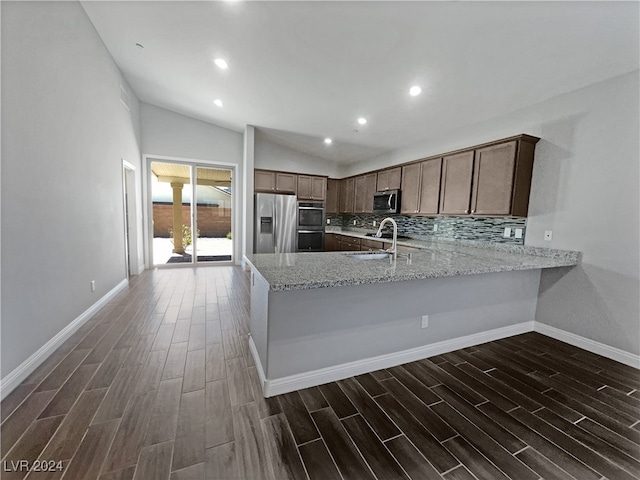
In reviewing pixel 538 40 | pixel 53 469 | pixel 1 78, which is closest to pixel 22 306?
pixel 53 469

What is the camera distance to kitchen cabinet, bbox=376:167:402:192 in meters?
4.51

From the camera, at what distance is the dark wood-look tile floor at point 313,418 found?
50.9 inches

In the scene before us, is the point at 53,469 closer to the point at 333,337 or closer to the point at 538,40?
the point at 333,337

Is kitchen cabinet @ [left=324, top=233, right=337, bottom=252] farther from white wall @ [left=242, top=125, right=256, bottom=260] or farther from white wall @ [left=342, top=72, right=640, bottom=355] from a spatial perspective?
white wall @ [left=342, top=72, right=640, bottom=355]

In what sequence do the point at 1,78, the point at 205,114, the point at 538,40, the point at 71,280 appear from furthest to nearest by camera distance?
the point at 205,114, the point at 71,280, the point at 538,40, the point at 1,78

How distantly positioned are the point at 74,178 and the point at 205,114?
288 cm

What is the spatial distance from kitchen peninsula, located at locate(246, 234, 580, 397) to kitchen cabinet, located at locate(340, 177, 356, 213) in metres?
3.57

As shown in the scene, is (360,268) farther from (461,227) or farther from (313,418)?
(461,227)

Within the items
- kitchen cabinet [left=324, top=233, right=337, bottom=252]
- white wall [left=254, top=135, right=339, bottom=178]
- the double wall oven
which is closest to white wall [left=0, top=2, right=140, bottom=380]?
white wall [left=254, top=135, right=339, bottom=178]

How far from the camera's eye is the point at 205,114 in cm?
490

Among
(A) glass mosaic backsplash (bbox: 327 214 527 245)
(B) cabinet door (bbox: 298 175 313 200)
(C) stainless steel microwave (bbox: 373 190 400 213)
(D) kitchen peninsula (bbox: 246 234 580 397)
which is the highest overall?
(B) cabinet door (bbox: 298 175 313 200)

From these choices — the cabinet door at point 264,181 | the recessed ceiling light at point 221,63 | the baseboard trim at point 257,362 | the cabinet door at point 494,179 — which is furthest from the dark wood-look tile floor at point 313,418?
the cabinet door at point 264,181

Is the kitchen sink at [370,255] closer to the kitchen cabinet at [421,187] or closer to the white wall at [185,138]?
the kitchen cabinet at [421,187]

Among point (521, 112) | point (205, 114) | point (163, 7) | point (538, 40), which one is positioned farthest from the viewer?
point (205, 114)
